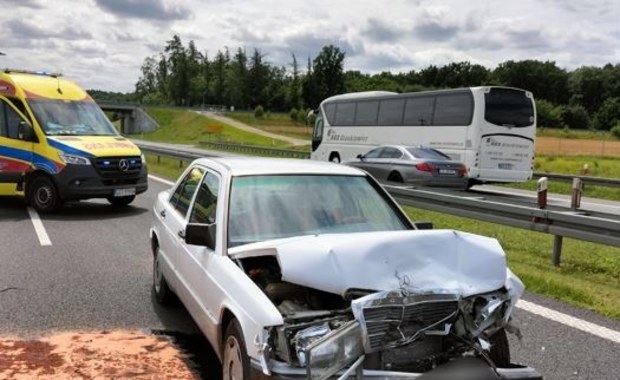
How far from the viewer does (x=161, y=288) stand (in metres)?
6.17

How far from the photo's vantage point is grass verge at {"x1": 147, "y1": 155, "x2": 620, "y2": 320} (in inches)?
259

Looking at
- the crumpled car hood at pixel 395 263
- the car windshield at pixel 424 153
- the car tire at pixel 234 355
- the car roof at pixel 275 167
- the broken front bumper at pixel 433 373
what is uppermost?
the car roof at pixel 275 167

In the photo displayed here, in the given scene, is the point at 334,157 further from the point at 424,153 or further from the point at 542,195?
the point at 542,195

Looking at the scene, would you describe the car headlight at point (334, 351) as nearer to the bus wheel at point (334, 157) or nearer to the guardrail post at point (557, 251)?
the guardrail post at point (557, 251)

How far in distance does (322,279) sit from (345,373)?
21.7 inches

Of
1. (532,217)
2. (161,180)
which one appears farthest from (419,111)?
(532,217)

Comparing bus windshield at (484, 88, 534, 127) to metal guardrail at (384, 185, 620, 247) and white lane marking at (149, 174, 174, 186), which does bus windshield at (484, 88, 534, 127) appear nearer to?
white lane marking at (149, 174, 174, 186)

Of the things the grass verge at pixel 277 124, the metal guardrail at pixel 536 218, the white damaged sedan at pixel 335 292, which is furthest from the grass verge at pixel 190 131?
the white damaged sedan at pixel 335 292

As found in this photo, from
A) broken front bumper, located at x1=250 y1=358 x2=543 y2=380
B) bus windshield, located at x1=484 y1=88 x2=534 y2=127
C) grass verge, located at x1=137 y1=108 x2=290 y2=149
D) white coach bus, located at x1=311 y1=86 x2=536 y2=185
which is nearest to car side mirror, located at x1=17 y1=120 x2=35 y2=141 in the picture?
broken front bumper, located at x1=250 y1=358 x2=543 y2=380

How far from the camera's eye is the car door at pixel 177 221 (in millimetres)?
5266

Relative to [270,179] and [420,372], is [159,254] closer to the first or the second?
[270,179]

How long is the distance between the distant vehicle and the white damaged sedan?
12.6m

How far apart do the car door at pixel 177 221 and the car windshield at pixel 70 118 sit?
727cm

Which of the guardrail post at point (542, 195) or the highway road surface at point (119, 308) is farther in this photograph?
the guardrail post at point (542, 195)
